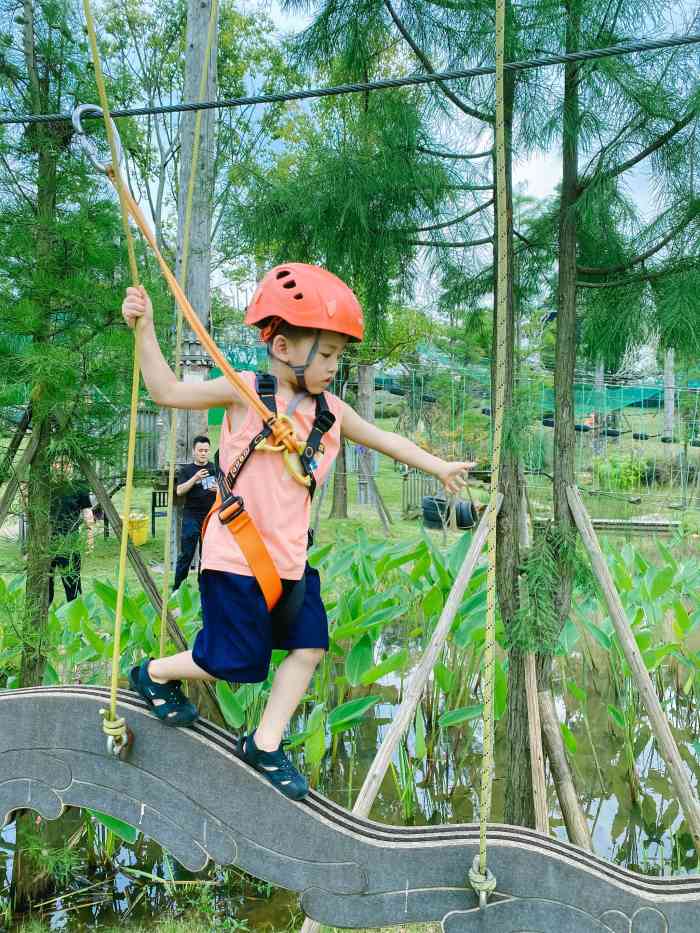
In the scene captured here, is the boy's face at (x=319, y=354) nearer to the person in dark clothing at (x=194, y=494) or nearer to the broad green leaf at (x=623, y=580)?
the broad green leaf at (x=623, y=580)

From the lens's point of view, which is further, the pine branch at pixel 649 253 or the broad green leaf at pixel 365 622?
the broad green leaf at pixel 365 622

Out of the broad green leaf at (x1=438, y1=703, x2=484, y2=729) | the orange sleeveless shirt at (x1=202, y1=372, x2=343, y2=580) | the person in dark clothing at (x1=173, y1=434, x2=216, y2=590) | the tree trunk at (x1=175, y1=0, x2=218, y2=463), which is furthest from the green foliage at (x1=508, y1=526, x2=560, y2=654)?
the person in dark clothing at (x1=173, y1=434, x2=216, y2=590)

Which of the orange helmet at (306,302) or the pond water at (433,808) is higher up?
the orange helmet at (306,302)

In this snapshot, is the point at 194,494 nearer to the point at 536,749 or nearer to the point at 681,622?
the point at 681,622

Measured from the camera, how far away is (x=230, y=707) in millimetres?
2945

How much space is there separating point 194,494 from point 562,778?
3306mm

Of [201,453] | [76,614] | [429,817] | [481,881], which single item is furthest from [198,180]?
[481,881]

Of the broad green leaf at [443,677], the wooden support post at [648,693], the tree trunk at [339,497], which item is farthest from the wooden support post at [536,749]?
the tree trunk at [339,497]

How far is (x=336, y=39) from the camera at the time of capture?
2.68 m

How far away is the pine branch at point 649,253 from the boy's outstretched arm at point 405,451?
112cm

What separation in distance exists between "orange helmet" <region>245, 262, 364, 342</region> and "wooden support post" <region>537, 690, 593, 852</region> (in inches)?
58.3

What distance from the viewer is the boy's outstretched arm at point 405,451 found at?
1866 mm

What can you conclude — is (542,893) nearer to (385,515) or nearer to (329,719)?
(329,719)

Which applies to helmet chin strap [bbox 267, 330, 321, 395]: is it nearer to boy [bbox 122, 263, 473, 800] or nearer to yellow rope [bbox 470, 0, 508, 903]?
boy [bbox 122, 263, 473, 800]
